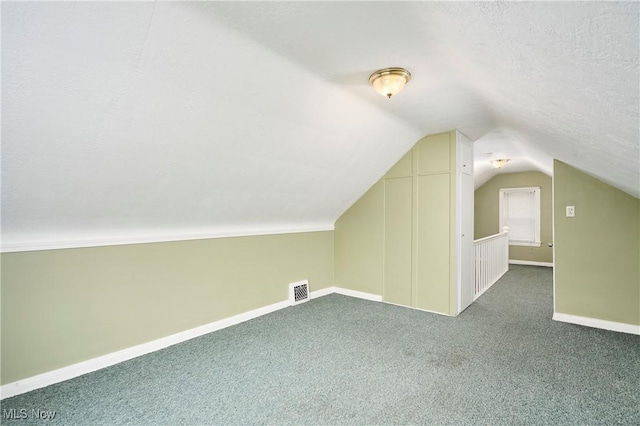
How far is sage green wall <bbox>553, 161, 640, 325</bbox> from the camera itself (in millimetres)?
3189

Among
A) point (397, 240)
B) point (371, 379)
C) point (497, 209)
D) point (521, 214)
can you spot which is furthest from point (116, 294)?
point (521, 214)

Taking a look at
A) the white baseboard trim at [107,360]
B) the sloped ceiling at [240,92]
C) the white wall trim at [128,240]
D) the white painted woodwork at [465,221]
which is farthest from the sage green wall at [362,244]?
the white baseboard trim at [107,360]

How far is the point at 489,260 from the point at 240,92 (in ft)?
15.5

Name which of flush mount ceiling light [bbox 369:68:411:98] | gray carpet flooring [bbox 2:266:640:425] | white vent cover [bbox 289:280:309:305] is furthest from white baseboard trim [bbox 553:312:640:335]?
flush mount ceiling light [bbox 369:68:411:98]

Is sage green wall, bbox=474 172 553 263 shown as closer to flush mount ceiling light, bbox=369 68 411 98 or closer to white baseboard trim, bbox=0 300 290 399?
flush mount ceiling light, bbox=369 68 411 98

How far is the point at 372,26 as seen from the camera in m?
1.64

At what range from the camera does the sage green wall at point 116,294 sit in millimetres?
2137

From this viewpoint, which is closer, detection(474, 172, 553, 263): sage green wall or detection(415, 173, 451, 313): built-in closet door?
detection(415, 173, 451, 313): built-in closet door

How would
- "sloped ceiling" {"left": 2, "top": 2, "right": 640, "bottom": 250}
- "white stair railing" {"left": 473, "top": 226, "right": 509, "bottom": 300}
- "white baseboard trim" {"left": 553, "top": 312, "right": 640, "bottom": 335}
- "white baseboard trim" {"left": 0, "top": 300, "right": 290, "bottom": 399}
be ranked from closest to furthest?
"sloped ceiling" {"left": 2, "top": 2, "right": 640, "bottom": 250} → "white baseboard trim" {"left": 0, "top": 300, "right": 290, "bottom": 399} → "white baseboard trim" {"left": 553, "top": 312, "right": 640, "bottom": 335} → "white stair railing" {"left": 473, "top": 226, "right": 509, "bottom": 300}

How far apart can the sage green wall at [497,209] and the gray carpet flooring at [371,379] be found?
4.18 meters

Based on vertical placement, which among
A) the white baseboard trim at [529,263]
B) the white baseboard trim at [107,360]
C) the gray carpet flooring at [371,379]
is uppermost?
the white baseboard trim at [529,263]

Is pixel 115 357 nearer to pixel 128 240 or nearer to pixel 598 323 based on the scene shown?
pixel 128 240

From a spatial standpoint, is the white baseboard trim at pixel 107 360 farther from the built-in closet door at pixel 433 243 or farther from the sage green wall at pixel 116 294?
the built-in closet door at pixel 433 243

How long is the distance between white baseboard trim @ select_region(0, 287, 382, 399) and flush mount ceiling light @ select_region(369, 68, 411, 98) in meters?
2.76
